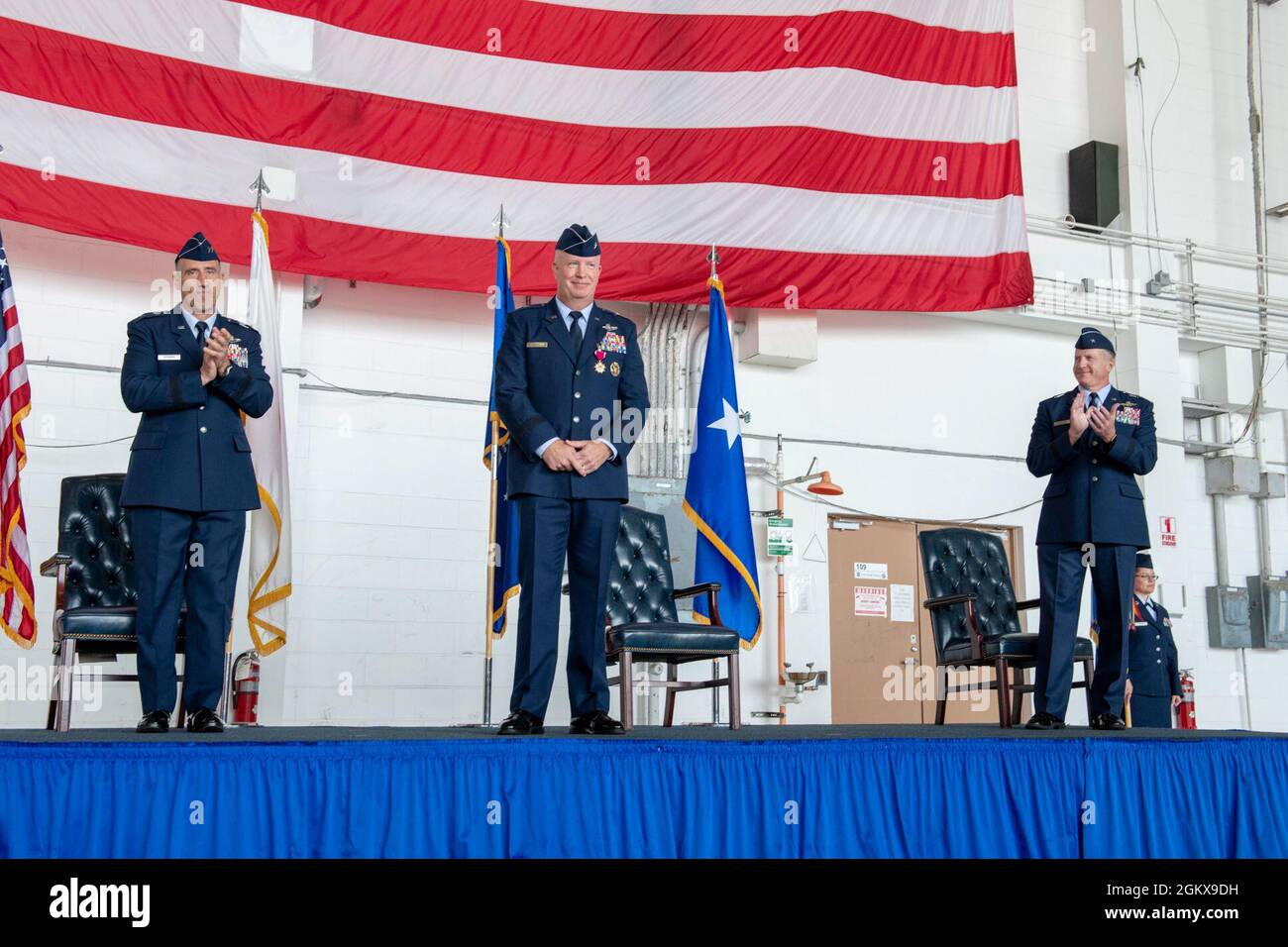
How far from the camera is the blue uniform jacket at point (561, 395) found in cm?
343

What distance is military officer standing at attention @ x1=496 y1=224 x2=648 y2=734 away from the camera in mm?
3396

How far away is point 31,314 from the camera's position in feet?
21.2

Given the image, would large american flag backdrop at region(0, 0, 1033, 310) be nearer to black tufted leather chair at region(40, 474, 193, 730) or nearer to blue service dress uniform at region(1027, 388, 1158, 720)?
black tufted leather chair at region(40, 474, 193, 730)

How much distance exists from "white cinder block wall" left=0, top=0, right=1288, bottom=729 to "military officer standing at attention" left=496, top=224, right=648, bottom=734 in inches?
127

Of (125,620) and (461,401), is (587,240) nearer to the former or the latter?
(125,620)

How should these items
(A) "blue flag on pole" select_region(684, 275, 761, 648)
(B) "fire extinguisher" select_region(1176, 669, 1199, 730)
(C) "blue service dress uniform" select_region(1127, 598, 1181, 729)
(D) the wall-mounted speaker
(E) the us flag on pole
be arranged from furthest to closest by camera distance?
(D) the wall-mounted speaker < (B) "fire extinguisher" select_region(1176, 669, 1199, 730) < (C) "blue service dress uniform" select_region(1127, 598, 1181, 729) < (A) "blue flag on pole" select_region(684, 275, 761, 648) < (E) the us flag on pole

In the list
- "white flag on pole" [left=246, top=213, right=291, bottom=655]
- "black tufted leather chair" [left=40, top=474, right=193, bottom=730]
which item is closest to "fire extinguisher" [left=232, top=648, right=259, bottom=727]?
"white flag on pole" [left=246, top=213, right=291, bottom=655]

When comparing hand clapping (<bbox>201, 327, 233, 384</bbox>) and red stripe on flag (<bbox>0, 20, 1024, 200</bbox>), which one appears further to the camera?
red stripe on flag (<bbox>0, 20, 1024, 200</bbox>)

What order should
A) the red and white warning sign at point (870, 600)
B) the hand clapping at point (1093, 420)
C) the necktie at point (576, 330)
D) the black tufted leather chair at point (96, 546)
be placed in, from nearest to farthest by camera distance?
1. the necktie at point (576, 330)
2. the hand clapping at point (1093, 420)
3. the black tufted leather chair at point (96, 546)
4. the red and white warning sign at point (870, 600)

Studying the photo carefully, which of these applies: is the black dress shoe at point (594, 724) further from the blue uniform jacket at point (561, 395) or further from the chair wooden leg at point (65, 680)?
the chair wooden leg at point (65, 680)

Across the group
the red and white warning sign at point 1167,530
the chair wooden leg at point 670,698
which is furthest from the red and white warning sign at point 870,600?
the chair wooden leg at point 670,698

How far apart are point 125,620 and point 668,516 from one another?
14.0 ft

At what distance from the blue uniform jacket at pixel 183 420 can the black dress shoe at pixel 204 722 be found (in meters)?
0.56
